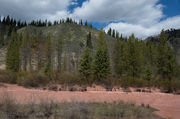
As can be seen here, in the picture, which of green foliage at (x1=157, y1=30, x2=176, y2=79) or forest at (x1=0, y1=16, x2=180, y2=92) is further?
green foliage at (x1=157, y1=30, x2=176, y2=79)

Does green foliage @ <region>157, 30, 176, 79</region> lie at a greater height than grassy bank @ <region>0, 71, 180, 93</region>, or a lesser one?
greater

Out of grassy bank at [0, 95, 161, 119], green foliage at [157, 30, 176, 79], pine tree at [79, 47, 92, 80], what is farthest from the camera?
green foliage at [157, 30, 176, 79]

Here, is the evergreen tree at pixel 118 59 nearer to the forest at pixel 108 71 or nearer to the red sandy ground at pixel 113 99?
the forest at pixel 108 71

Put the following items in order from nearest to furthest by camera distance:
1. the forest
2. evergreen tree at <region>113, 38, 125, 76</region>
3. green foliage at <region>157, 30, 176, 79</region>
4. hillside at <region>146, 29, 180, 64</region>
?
1. the forest
2. green foliage at <region>157, 30, 176, 79</region>
3. evergreen tree at <region>113, 38, 125, 76</region>
4. hillside at <region>146, 29, 180, 64</region>

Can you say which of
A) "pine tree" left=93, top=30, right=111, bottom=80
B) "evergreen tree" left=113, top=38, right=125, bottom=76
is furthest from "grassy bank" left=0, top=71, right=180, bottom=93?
"evergreen tree" left=113, top=38, right=125, bottom=76

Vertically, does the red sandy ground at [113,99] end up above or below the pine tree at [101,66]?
below

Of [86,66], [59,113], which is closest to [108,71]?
[86,66]

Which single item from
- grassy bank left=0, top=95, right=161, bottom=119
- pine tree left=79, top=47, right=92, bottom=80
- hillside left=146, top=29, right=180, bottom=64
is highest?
hillside left=146, top=29, right=180, bottom=64

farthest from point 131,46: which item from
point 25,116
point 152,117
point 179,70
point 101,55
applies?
point 25,116

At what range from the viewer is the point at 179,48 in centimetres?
9506

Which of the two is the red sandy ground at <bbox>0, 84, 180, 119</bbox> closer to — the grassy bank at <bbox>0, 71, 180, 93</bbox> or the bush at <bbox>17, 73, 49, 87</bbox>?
the bush at <bbox>17, 73, 49, 87</bbox>

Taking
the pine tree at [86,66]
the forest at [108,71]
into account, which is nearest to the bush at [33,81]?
the forest at [108,71]

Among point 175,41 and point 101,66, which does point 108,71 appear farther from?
point 175,41

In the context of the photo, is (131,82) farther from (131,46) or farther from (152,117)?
(152,117)
